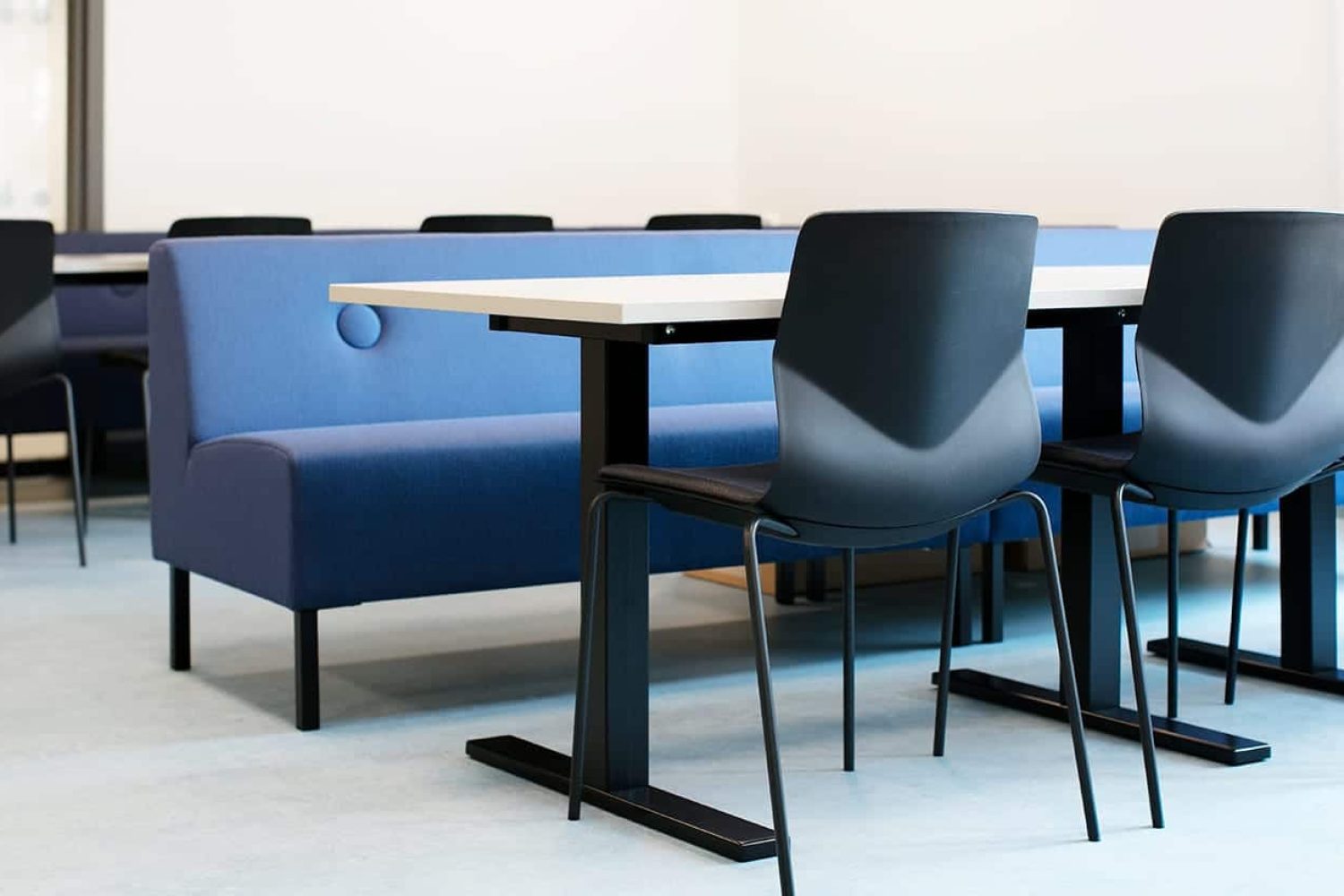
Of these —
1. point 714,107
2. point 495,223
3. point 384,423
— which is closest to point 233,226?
point 495,223

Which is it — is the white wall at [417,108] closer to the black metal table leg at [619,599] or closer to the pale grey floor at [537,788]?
the pale grey floor at [537,788]

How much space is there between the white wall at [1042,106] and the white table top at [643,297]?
3.82 metres

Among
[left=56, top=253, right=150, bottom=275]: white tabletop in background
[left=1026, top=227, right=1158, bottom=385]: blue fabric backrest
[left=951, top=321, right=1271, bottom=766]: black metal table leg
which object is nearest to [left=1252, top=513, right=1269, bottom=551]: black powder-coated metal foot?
[left=1026, top=227, right=1158, bottom=385]: blue fabric backrest

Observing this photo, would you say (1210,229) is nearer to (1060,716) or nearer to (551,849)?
(1060,716)

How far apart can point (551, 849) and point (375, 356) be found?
59.4 inches

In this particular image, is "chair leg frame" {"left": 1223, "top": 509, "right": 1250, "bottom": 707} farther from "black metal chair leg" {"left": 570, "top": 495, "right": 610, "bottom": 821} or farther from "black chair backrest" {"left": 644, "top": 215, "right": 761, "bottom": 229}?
"black chair backrest" {"left": 644, "top": 215, "right": 761, "bottom": 229}

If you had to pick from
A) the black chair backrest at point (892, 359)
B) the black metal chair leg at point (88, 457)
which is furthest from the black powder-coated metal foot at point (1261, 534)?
the black metal chair leg at point (88, 457)

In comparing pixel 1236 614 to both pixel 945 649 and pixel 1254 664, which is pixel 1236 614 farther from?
pixel 945 649

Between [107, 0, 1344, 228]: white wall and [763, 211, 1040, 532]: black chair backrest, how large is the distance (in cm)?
446

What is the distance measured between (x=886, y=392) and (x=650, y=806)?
2.25 ft

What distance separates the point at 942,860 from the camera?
97.7 inches

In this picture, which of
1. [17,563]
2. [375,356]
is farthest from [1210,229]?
Answer: [17,563]

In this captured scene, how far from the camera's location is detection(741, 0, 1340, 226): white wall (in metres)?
6.70

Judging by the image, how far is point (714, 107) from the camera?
31.2 ft
